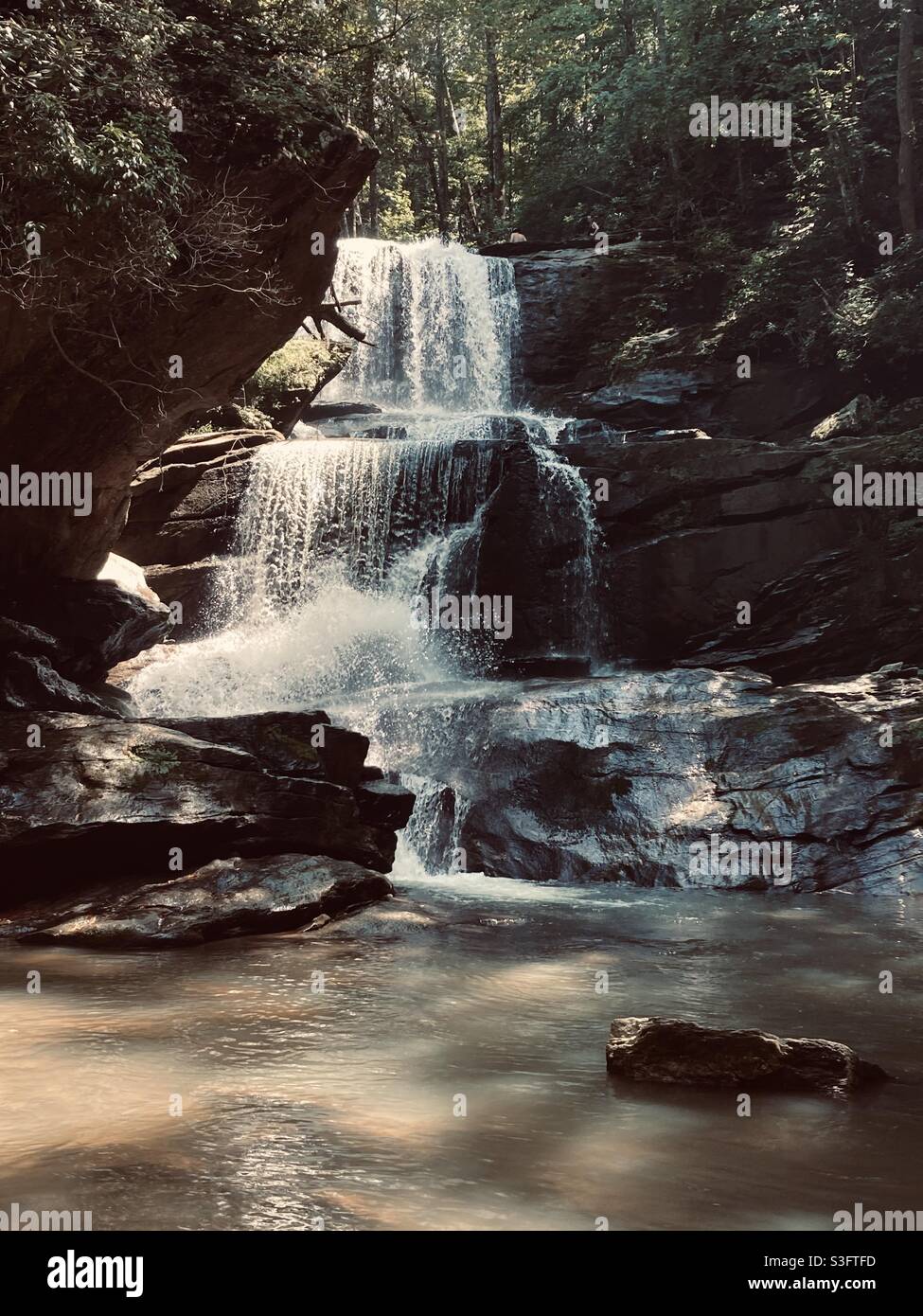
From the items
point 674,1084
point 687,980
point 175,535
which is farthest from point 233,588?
point 674,1084

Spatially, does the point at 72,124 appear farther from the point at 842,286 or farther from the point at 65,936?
the point at 842,286

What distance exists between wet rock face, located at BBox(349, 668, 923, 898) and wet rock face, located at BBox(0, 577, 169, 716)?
11.0 feet

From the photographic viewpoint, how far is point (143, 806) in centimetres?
896

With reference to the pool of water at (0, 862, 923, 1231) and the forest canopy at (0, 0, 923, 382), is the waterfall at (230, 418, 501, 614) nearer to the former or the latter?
the forest canopy at (0, 0, 923, 382)

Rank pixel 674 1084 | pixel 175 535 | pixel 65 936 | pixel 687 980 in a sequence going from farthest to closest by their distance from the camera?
pixel 175 535, pixel 65 936, pixel 687 980, pixel 674 1084

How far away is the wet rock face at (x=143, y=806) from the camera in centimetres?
877

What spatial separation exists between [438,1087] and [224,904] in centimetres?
401

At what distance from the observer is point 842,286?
2266 cm

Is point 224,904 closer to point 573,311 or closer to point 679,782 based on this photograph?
point 679,782

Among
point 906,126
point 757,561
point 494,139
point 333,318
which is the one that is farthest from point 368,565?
point 494,139

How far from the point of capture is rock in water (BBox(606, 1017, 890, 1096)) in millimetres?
4707

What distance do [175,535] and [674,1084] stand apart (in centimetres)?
1527

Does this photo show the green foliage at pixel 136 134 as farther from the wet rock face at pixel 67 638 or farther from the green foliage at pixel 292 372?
the green foliage at pixel 292 372

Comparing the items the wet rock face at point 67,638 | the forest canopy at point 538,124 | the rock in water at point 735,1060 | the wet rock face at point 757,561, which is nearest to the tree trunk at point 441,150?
the forest canopy at point 538,124
